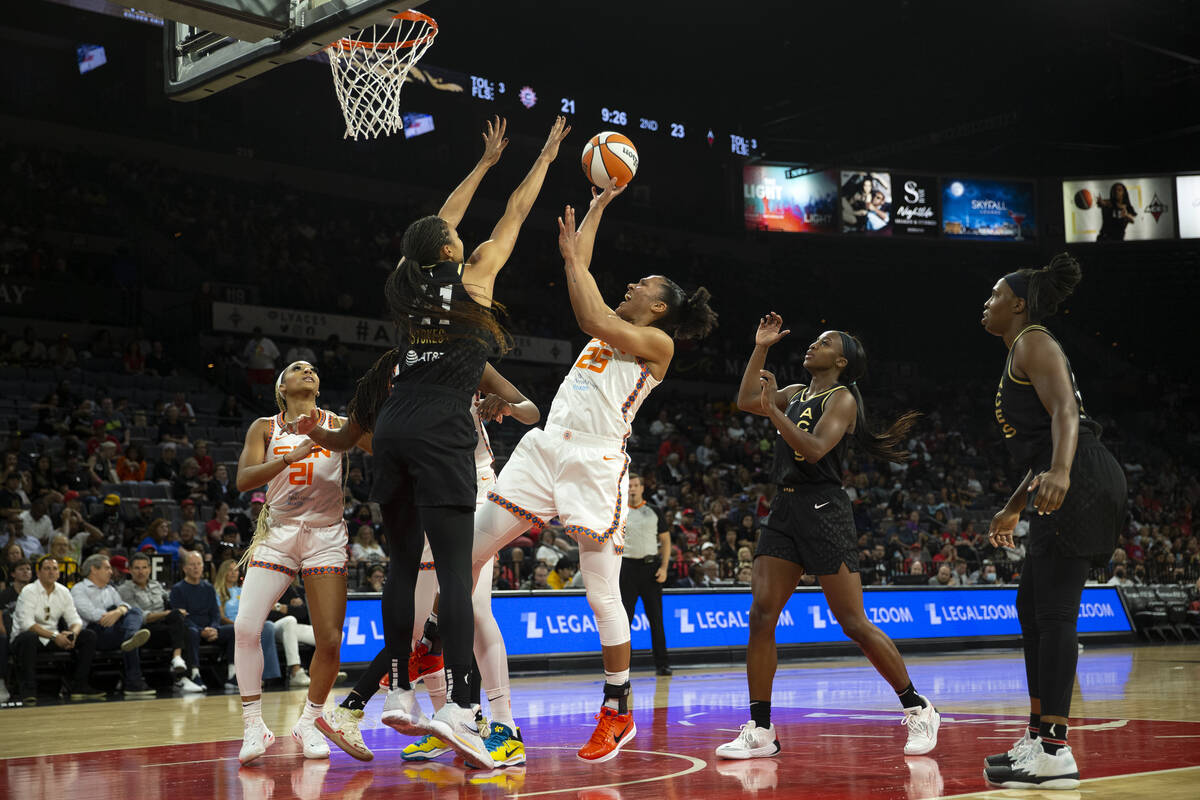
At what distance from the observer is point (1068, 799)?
4.21 meters

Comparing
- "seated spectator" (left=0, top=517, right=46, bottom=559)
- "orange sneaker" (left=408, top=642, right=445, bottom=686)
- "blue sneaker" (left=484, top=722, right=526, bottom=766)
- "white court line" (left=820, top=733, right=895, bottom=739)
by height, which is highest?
"seated spectator" (left=0, top=517, right=46, bottom=559)

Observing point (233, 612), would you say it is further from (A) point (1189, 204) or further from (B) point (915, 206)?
(A) point (1189, 204)

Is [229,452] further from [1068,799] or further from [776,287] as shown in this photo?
[776,287]

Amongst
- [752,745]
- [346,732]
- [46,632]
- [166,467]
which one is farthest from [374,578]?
[752,745]

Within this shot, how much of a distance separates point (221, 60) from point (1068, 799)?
6.01m

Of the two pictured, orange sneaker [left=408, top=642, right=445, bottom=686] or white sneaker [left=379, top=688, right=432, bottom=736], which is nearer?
white sneaker [left=379, top=688, right=432, bottom=736]

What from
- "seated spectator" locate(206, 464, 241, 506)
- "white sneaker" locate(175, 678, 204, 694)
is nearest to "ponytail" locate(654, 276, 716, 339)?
"white sneaker" locate(175, 678, 204, 694)

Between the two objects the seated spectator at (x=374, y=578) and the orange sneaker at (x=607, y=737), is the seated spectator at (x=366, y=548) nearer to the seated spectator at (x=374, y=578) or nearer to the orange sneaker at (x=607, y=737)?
the seated spectator at (x=374, y=578)

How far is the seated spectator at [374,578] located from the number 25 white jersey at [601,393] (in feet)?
25.0

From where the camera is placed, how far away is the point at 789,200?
30.6 metres

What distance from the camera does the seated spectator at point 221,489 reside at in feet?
50.8

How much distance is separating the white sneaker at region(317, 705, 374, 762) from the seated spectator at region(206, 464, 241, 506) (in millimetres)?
10460

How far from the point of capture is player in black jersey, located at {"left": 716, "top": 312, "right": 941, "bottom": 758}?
566 cm

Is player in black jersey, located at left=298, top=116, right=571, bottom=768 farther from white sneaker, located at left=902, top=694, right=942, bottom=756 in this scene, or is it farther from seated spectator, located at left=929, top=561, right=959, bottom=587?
seated spectator, located at left=929, top=561, right=959, bottom=587
